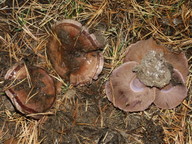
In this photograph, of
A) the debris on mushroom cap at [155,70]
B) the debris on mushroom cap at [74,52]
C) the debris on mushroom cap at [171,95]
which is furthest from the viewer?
the debris on mushroom cap at [171,95]

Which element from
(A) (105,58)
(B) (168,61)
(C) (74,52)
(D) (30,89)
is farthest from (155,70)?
(D) (30,89)

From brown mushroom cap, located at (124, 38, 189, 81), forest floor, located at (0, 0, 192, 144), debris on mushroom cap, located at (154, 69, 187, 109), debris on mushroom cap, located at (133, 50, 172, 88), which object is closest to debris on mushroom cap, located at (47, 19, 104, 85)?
forest floor, located at (0, 0, 192, 144)

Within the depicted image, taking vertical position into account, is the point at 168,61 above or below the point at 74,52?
below

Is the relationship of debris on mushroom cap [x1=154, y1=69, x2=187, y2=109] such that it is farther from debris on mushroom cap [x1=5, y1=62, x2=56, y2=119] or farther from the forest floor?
debris on mushroom cap [x1=5, y1=62, x2=56, y2=119]

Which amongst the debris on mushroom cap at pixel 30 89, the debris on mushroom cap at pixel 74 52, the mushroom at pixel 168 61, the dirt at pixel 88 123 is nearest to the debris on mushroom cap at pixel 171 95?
the mushroom at pixel 168 61

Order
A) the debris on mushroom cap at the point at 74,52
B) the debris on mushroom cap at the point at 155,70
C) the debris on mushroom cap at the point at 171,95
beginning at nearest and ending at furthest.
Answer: the debris on mushroom cap at the point at 155,70, the debris on mushroom cap at the point at 74,52, the debris on mushroom cap at the point at 171,95

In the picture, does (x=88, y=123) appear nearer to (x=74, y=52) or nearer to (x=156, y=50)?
(x=74, y=52)

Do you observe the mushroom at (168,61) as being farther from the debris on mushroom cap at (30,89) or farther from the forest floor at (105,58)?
the debris on mushroom cap at (30,89)
